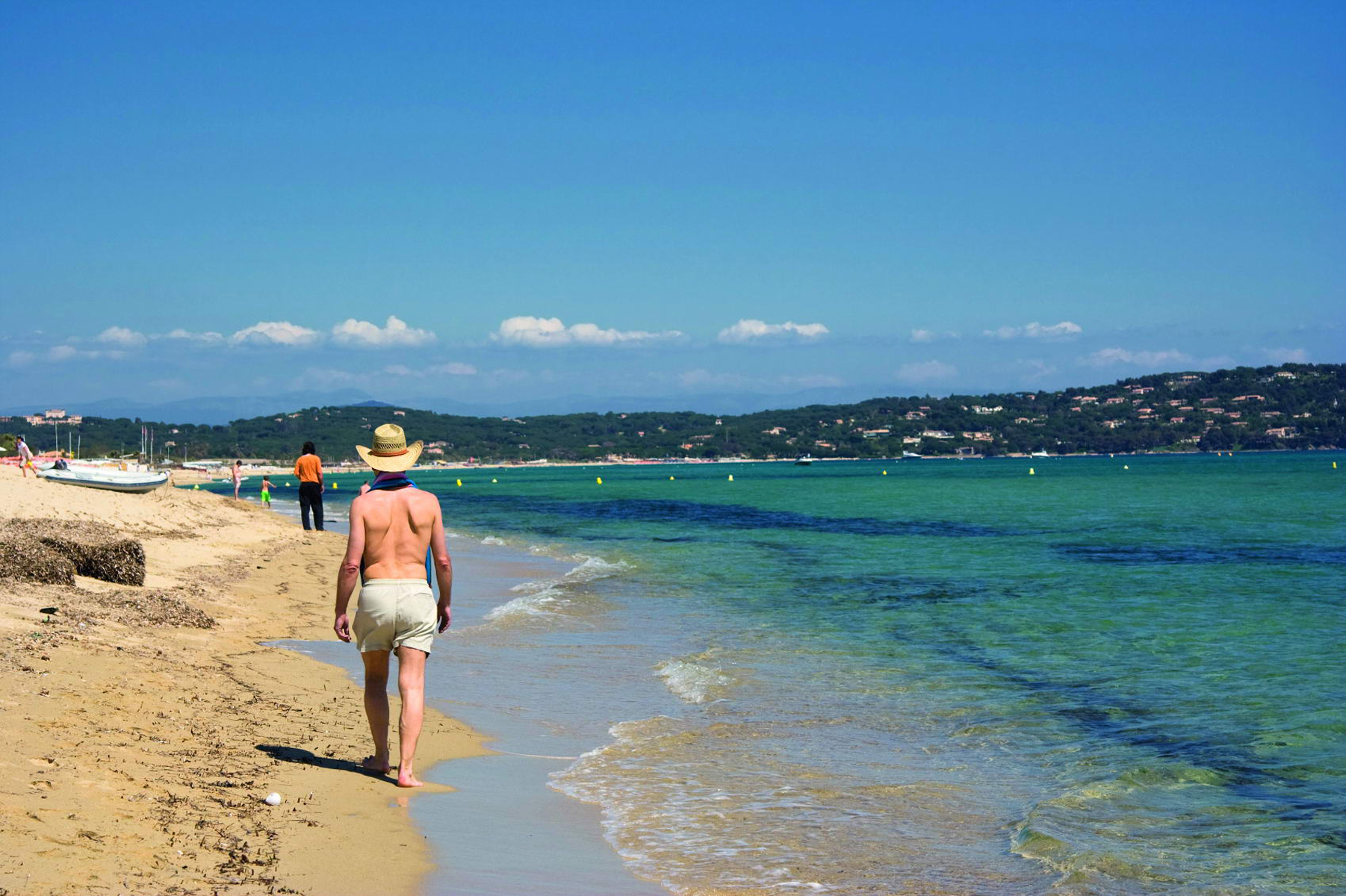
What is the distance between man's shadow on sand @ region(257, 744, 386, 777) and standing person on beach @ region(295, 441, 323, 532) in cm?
1573

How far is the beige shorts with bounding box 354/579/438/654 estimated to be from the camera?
623 centimetres

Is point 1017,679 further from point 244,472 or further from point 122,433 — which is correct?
point 122,433

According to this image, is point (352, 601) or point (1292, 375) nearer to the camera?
point (352, 601)

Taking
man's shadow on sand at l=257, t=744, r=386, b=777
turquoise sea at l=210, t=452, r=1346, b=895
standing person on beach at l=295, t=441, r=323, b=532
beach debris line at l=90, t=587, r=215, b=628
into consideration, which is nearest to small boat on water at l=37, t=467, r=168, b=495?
standing person on beach at l=295, t=441, r=323, b=532

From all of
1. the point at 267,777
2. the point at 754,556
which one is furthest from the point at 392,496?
the point at 754,556

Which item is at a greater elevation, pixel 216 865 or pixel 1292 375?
pixel 1292 375

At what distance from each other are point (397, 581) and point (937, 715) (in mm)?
5309

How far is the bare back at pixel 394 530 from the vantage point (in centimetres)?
623

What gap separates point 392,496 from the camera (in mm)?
6281

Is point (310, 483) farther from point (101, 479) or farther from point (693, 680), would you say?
point (693, 680)

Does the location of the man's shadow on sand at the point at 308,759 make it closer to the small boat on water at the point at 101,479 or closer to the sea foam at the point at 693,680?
the sea foam at the point at 693,680

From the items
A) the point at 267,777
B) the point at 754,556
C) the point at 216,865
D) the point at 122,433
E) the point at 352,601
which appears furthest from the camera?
the point at 122,433

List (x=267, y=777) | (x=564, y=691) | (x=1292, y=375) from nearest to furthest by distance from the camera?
(x=267, y=777) < (x=564, y=691) < (x=1292, y=375)

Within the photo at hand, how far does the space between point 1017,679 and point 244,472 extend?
6041 inches
